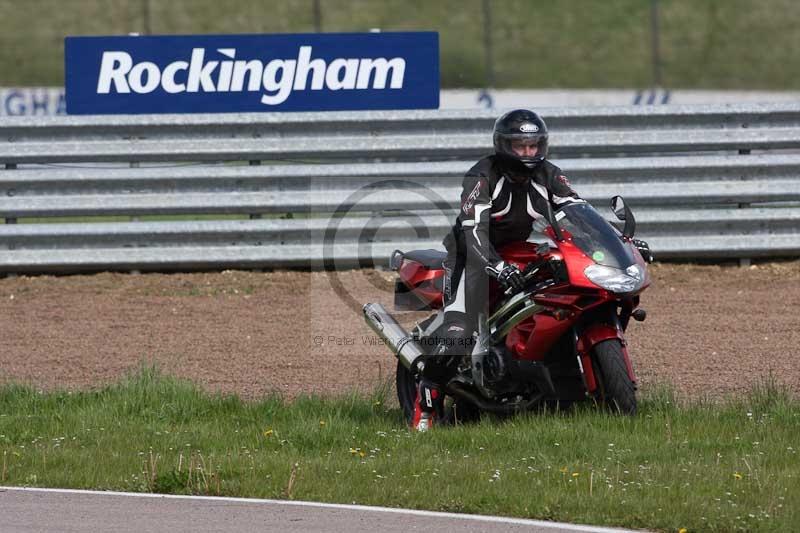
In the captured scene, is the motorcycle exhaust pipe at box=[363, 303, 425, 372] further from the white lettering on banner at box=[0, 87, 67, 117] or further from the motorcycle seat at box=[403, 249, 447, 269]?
the white lettering on banner at box=[0, 87, 67, 117]

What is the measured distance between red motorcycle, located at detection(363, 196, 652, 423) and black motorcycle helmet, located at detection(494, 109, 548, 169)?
320 mm

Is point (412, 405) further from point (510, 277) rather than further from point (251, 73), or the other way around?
point (251, 73)

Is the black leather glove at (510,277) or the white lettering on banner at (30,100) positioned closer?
the black leather glove at (510,277)

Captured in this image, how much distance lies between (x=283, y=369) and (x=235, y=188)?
11.4ft

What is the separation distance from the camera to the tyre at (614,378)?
703 centimetres

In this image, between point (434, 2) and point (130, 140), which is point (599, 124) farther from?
point (434, 2)

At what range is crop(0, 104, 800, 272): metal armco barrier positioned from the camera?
12.3m

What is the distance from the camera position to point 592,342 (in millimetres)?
7094

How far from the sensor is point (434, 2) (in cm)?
→ 2677

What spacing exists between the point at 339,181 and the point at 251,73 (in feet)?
4.93

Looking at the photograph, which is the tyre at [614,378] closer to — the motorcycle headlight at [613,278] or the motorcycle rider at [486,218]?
the motorcycle headlight at [613,278]

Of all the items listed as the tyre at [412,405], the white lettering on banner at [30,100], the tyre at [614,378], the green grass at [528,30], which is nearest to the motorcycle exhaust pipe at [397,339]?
the tyre at [412,405]

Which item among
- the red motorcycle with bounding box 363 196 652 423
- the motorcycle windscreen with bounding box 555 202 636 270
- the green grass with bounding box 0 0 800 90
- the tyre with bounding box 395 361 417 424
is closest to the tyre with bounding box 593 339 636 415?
the red motorcycle with bounding box 363 196 652 423

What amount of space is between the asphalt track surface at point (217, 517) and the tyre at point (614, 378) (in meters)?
1.49
